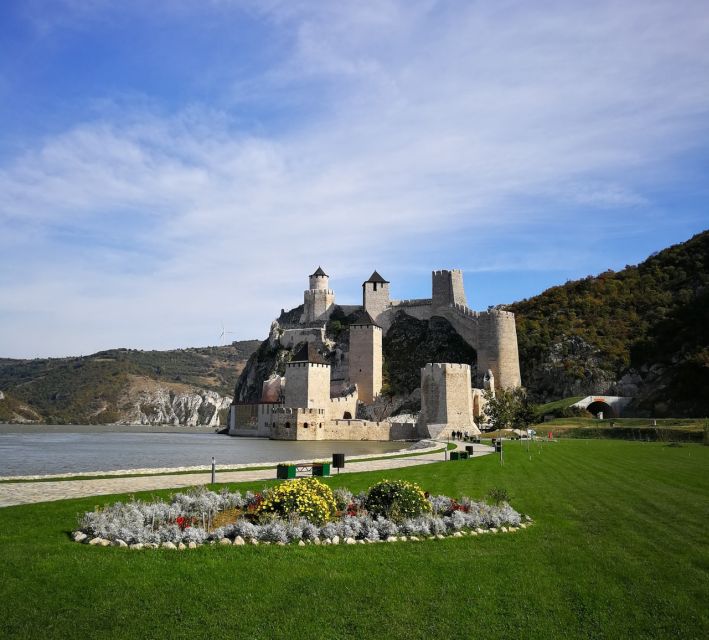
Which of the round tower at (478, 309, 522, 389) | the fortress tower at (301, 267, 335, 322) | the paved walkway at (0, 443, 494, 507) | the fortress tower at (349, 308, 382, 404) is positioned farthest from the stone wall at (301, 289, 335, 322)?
the paved walkway at (0, 443, 494, 507)

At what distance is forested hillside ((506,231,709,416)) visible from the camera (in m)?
47.2

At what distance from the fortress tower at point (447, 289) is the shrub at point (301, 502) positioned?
56985 millimetres

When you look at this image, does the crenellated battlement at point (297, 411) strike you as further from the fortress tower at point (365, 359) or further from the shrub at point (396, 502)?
the shrub at point (396, 502)

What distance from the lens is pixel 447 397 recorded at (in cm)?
4944

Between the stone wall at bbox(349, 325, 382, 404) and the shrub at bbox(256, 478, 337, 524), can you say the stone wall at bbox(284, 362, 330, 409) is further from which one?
the shrub at bbox(256, 478, 337, 524)

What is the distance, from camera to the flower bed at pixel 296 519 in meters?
8.95

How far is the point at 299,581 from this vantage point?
728 cm

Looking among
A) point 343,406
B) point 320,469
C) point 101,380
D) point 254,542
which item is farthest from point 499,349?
point 101,380

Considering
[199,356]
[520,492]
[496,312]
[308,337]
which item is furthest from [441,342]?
[199,356]

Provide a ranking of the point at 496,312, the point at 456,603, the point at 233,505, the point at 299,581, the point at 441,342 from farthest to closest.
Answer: the point at 441,342 → the point at 496,312 → the point at 233,505 → the point at 299,581 → the point at 456,603

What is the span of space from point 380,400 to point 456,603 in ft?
182

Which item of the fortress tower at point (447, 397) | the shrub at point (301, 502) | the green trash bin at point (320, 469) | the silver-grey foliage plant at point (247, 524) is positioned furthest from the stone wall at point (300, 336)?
the shrub at point (301, 502)

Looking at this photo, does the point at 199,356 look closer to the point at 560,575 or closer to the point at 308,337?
the point at 308,337

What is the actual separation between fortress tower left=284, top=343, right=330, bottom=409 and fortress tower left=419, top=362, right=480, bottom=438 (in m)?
10.5
